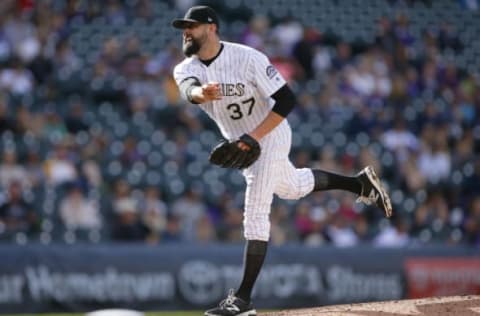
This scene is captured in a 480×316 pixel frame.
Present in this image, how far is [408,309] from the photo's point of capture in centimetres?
659

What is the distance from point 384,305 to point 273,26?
9.02 metres

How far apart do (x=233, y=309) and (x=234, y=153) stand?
0.96m

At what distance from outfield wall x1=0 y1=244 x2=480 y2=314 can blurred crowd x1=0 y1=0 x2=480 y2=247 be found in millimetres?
518

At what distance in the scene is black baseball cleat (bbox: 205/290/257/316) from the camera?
20.1 feet

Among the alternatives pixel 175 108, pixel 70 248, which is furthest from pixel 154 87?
pixel 70 248

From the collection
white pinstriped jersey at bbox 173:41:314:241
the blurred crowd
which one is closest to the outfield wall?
the blurred crowd

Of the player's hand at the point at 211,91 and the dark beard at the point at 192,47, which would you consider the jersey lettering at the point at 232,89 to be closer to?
the dark beard at the point at 192,47

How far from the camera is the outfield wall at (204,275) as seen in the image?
10.8 meters

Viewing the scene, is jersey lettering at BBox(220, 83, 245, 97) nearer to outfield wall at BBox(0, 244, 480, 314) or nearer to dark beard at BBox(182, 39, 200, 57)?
dark beard at BBox(182, 39, 200, 57)

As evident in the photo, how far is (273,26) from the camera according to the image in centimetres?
1527

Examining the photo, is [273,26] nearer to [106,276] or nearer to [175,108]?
[175,108]

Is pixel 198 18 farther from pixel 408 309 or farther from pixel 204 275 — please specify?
pixel 204 275

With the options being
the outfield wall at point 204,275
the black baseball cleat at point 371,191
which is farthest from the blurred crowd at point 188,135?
the black baseball cleat at point 371,191

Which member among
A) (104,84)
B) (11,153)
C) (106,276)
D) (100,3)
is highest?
(100,3)
